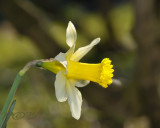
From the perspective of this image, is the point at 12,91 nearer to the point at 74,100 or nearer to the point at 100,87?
the point at 74,100

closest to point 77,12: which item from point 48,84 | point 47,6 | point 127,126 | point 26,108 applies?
point 47,6

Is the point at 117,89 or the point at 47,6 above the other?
the point at 47,6

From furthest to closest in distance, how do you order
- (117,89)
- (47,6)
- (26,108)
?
(47,6)
(26,108)
(117,89)

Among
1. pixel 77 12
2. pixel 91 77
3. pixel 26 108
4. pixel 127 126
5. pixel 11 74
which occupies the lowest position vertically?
pixel 91 77

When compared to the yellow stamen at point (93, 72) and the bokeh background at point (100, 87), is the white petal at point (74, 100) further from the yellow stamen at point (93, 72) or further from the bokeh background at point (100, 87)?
the bokeh background at point (100, 87)

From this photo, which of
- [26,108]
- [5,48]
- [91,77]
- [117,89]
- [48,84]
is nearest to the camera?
[91,77]

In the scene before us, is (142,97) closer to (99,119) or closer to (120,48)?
(99,119)

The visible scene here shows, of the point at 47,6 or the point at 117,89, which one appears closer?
the point at 117,89
